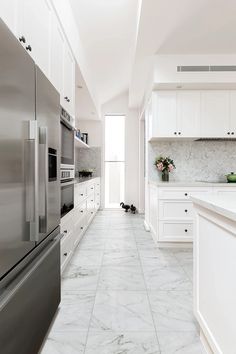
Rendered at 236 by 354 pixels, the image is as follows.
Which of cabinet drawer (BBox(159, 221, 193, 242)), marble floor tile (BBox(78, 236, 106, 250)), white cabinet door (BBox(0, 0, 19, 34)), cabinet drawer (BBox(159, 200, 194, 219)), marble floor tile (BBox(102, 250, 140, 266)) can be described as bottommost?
marble floor tile (BBox(102, 250, 140, 266))

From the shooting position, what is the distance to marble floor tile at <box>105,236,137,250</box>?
11.8ft

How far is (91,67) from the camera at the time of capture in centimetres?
472

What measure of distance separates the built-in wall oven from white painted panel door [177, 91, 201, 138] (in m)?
1.77

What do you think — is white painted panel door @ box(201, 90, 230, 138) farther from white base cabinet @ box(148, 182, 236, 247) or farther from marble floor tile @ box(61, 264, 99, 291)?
marble floor tile @ box(61, 264, 99, 291)

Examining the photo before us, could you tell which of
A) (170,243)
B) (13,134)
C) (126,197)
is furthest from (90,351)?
(126,197)

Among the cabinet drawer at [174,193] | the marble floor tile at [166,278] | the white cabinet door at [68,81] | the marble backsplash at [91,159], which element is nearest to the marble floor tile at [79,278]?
the marble floor tile at [166,278]

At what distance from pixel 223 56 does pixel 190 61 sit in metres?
0.46

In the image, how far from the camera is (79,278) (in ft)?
8.34

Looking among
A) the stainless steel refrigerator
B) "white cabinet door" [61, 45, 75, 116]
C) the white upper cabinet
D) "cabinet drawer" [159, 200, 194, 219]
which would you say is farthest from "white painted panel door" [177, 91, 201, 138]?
the stainless steel refrigerator

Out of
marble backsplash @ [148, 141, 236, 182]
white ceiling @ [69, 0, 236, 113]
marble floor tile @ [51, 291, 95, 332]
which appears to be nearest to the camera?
marble floor tile @ [51, 291, 95, 332]

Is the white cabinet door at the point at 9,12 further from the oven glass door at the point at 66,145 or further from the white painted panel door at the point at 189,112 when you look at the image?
the white painted panel door at the point at 189,112

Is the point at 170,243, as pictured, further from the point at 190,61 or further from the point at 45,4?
the point at 45,4

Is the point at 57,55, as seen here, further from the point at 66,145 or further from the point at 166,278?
the point at 166,278

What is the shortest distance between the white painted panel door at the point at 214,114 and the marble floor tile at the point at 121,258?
1.98 meters
